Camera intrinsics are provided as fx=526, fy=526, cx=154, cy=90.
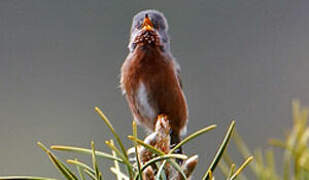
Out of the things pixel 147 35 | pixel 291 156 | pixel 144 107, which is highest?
pixel 147 35

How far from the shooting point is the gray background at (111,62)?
6.22m

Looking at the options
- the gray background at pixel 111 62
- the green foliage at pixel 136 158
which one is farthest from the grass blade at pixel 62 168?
the gray background at pixel 111 62

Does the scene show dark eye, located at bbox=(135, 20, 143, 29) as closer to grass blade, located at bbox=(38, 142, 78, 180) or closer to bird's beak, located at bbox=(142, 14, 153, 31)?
bird's beak, located at bbox=(142, 14, 153, 31)

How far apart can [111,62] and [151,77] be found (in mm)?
5533

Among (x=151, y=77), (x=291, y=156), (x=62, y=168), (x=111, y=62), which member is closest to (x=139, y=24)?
(x=151, y=77)

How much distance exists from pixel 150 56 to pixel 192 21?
5696 mm

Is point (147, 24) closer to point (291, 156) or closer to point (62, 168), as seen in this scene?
point (291, 156)

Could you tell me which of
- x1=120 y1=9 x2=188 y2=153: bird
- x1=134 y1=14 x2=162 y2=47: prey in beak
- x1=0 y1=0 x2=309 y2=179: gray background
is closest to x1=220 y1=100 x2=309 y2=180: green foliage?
x1=120 y1=9 x2=188 y2=153: bird

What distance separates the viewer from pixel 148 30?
1241mm

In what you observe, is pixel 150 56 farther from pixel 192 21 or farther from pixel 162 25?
pixel 192 21

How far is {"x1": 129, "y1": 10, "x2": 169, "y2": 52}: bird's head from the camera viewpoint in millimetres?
1250

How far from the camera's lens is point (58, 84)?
7215mm

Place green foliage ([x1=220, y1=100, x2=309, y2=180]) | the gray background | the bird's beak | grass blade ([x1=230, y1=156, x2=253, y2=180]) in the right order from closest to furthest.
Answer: grass blade ([x1=230, y1=156, x2=253, y2=180]) < green foliage ([x1=220, y1=100, x2=309, y2=180]) < the bird's beak < the gray background

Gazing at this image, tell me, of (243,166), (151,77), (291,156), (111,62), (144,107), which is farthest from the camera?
(111,62)
